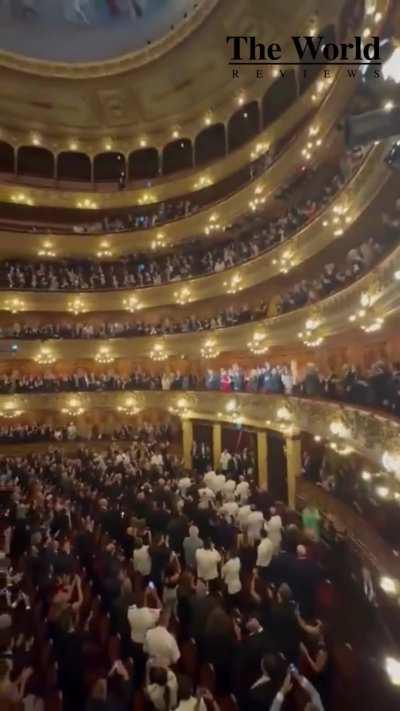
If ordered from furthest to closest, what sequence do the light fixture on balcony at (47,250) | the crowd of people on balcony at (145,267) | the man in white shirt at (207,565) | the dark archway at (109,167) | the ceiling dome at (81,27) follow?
the dark archway at (109,167) < the light fixture on balcony at (47,250) < the ceiling dome at (81,27) < the crowd of people on balcony at (145,267) < the man in white shirt at (207,565)

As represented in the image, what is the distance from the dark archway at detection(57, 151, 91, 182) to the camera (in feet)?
106

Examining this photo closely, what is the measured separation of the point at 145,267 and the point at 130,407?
8.94 meters

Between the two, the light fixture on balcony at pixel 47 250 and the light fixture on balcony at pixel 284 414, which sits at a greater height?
the light fixture on balcony at pixel 47 250

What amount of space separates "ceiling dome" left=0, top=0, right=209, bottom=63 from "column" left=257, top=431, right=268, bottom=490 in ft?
68.5

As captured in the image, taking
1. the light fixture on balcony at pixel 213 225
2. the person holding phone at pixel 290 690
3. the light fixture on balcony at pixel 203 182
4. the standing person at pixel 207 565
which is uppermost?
the light fixture on balcony at pixel 203 182

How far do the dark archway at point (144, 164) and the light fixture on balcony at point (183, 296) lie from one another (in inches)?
374

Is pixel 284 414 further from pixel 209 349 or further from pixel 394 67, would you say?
pixel 394 67

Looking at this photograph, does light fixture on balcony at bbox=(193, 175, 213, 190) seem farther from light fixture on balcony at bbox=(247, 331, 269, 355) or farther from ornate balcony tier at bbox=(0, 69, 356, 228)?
light fixture on balcony at bbox=(247, 331, 269, 355)

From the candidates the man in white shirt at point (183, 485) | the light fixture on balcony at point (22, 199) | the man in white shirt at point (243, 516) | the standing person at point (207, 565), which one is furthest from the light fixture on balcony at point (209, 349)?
the standing person at point (207, 565)

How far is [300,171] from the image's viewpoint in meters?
21.3

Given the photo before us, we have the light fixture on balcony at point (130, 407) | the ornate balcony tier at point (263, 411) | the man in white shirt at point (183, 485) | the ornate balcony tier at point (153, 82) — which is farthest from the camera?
the light fixture on balcony at point (130, 407)

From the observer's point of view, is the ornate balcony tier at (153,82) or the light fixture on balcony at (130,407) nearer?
the ornate balcony tier at (153,82)

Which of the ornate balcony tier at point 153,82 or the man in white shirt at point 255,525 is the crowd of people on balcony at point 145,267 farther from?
the man in white shirt at point 255,525

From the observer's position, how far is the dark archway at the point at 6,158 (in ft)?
100
